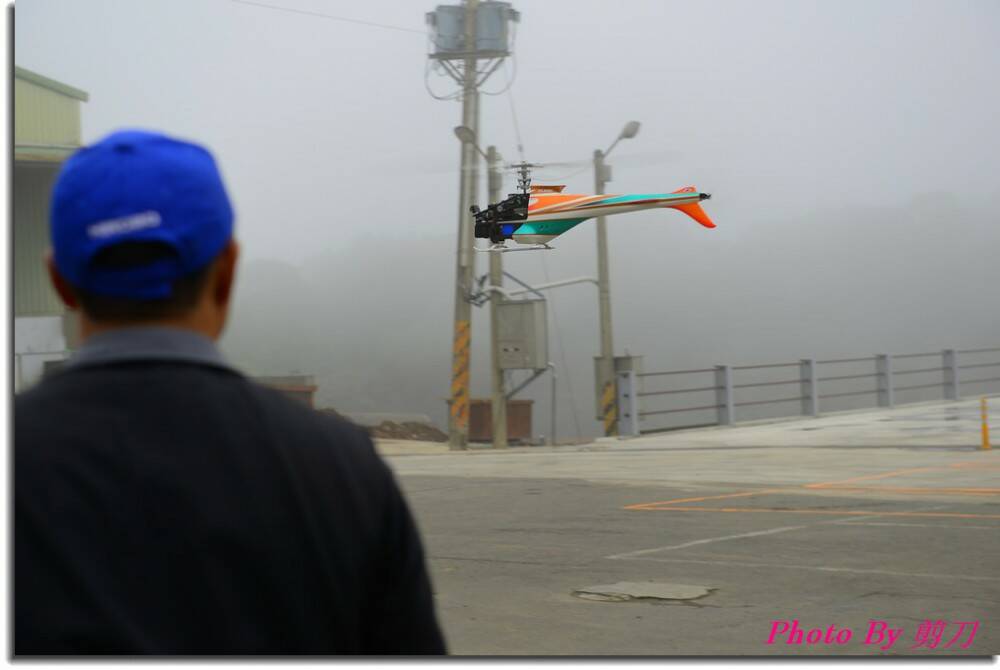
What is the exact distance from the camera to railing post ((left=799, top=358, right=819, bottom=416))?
2595cm

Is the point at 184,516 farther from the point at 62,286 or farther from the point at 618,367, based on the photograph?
the point at 618,367

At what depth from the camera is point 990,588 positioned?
297 inches

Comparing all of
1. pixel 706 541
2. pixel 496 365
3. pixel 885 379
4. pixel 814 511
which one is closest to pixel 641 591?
pixel 706 541

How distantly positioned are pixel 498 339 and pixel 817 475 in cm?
894

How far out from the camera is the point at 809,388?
26188 mm

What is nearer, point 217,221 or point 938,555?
point 217,221

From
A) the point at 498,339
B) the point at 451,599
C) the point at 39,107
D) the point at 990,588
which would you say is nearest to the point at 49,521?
the point at 39,107

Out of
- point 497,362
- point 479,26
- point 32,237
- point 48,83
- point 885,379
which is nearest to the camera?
point 32,237

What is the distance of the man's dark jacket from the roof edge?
3.05 m

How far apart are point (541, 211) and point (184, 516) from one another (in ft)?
25.7

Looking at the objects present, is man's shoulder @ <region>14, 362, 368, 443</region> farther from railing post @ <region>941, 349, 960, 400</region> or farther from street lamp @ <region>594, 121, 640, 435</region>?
railing post @ <region>941, 349, 960, 400</region>

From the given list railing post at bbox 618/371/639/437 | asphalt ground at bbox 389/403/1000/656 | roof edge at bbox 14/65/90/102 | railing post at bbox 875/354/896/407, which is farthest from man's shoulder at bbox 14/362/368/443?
railing post at bbox 875/354/896/407

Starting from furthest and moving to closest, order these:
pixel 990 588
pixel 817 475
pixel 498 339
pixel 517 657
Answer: pixel 498 339
pixel 817 475
pixel 990 588
pixel 517 657

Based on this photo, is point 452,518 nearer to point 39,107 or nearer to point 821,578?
point 821,578
